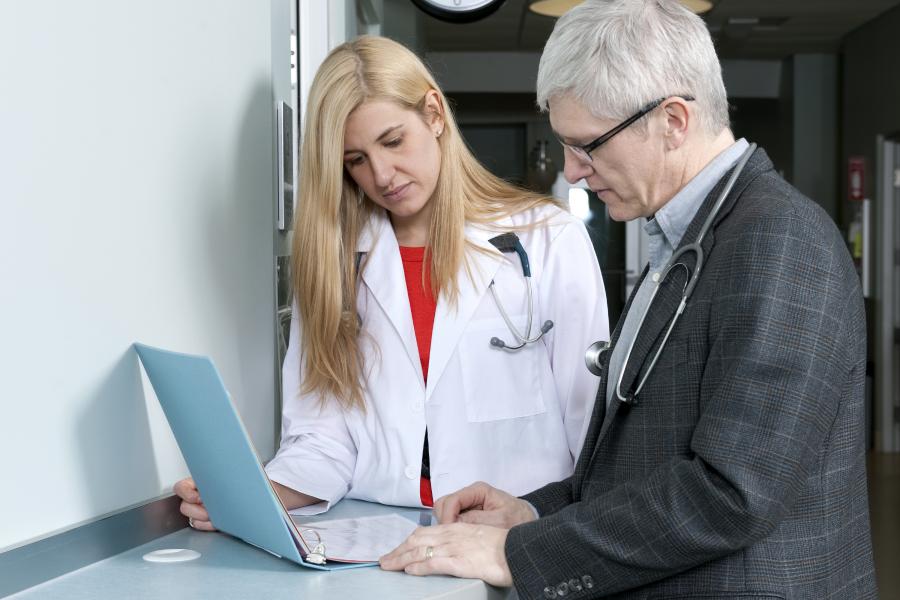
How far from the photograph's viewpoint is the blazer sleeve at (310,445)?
5.53ft

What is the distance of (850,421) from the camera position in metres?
1.15

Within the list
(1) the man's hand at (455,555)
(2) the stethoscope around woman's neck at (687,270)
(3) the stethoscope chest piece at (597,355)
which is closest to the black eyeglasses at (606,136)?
(2) the stethoscope around woman's neck at (687,270)

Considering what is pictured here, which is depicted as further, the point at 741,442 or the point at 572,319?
the point at 572,319

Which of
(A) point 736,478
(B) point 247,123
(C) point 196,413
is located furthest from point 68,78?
(A) point 736,478

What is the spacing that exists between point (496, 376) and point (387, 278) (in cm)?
26

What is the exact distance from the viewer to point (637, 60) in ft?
3.92

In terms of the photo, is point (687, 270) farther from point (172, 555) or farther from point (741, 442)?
point (172, 555)

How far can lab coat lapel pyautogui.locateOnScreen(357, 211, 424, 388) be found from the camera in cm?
180

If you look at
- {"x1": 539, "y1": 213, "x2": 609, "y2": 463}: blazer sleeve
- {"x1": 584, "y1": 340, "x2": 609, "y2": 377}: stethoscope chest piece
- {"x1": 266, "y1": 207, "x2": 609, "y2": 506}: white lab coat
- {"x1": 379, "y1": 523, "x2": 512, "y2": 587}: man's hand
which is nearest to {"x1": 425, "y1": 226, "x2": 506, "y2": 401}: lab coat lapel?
{"x1": 266, "y1": 207, "x2": 609, "y2": 506}: white lab coat

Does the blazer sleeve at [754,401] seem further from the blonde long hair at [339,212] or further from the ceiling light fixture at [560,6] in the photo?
the ceiling light fixture at [560,6]

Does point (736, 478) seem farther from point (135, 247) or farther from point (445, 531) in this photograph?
point (135, 247)

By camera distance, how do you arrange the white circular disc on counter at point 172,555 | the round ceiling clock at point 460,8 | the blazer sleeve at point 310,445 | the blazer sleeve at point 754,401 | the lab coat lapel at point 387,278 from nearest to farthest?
the blazer sleeve at point 754,401, the white circular disc on counter at point 172,555, the blazer sleeve at point 310,445, the lab coat lapel at point 387,278, the round ceiling clock at point 460,8

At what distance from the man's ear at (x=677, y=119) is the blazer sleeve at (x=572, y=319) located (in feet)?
2.05

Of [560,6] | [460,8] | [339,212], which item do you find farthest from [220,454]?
[560,6]
